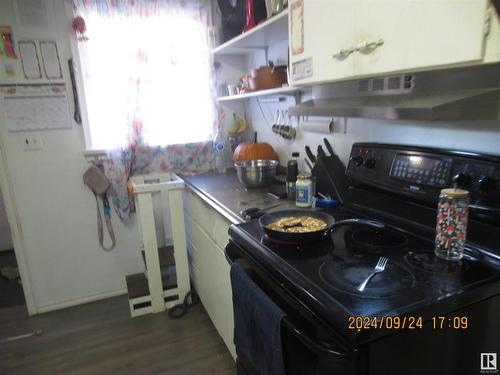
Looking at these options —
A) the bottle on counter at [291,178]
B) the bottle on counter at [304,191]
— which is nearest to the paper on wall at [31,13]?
the bottle on counter at [291,178]

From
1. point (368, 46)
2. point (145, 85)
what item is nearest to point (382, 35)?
point (368, 46)

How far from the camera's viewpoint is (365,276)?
87 cm

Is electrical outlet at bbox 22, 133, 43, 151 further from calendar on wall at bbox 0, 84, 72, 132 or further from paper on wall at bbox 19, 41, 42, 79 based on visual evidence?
paper on wall at bbox 19, 41, 42, 79

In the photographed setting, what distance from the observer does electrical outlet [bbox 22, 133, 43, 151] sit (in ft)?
7.20

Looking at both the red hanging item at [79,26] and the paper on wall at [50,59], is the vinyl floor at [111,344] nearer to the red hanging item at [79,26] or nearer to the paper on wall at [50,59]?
the paper on wall at [50,59]

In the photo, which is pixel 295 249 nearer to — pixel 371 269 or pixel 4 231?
pixel 371 269

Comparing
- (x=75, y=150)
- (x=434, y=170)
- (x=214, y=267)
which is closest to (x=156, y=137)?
(x=75, y=150)

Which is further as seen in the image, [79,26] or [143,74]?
[143,74]

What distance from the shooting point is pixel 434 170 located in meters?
1.08

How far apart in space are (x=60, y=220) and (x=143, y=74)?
3.79 ft

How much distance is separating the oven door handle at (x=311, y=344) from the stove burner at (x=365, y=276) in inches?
5.3

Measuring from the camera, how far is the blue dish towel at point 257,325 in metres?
0.91

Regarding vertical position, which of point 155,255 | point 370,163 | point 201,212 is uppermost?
point 370,163

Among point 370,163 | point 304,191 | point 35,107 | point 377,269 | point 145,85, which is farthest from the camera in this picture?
point 145,85
